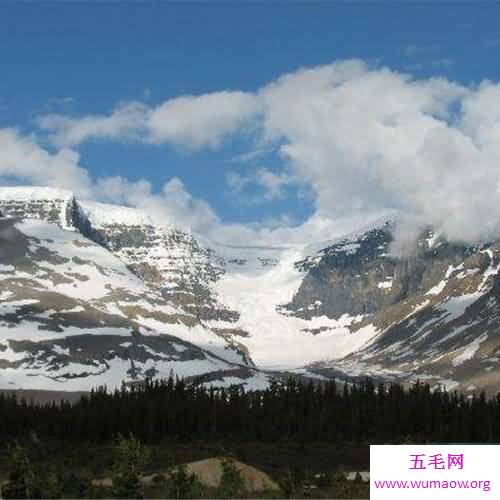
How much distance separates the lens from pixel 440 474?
63281 millimetres

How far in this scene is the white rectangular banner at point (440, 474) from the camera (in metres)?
63.1

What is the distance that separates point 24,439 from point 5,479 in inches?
2740

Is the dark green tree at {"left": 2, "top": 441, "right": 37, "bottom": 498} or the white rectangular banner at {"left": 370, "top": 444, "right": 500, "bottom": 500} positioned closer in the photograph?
the white rectangular banner at {"left": 370, "top": 444, "right": 500, "bottom": 500}

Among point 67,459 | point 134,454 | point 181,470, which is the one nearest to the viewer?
point 181,470

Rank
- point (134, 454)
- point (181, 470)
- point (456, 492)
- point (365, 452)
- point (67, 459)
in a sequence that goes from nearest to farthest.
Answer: point (456, 492) → point (181, 470) → point (134, 454) → point (67, 459) → point (365, 452)

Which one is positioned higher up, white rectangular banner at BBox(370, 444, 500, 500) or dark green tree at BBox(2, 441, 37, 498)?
white rectangular banner at BBox(370, 444, 500, 500)

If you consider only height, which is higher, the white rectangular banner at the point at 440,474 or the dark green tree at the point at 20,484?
the white rectangular banner at the point at 440,474

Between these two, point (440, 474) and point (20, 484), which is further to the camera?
point (20, 484)

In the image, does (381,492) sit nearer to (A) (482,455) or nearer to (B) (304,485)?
(A) (482,455)

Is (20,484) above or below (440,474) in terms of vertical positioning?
below

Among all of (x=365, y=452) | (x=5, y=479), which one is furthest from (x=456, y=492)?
(x=365, y=452)

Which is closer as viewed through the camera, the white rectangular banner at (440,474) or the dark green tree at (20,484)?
the white rectangular banner at (440,474)

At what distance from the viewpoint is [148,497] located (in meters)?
109

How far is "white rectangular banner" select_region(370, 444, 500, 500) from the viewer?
207 ft
